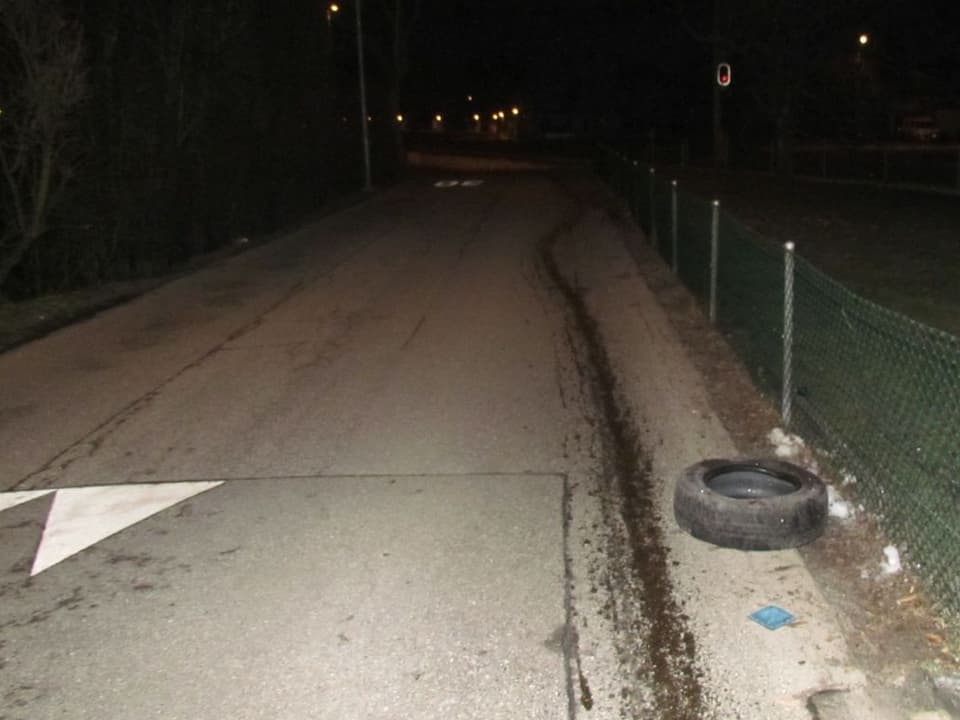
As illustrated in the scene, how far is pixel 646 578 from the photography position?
4.75 meters

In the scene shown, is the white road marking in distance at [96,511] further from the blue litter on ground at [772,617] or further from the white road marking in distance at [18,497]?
the blue litter on ground at [772,617]

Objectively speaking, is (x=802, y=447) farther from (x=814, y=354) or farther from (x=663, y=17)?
(x=663, y=17)

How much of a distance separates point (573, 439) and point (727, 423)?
1.13 metres

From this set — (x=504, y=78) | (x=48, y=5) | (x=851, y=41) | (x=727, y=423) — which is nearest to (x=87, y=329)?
(x=48, y=5)

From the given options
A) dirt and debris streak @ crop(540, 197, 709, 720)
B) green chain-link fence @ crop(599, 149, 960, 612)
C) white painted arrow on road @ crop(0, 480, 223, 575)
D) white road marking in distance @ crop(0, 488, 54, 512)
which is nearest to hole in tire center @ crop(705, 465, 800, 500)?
dirt and debris streak @ crop(540, 197, 709, 720)

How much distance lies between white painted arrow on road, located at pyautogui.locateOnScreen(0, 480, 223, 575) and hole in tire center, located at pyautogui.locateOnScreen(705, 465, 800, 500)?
2.98 metres

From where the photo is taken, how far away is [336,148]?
3167cm

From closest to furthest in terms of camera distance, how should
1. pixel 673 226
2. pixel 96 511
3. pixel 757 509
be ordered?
pixel 757 509, pixel 96 511, pixel 673 226

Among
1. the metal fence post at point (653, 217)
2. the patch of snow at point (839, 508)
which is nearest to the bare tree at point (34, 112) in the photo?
the metal fence post at point (653, 217)

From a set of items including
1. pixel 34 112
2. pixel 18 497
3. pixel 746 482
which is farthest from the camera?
pixel 34 112

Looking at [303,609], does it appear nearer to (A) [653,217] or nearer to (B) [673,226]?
(B) [673,226]

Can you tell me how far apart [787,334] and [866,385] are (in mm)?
689

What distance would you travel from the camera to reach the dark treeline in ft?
41.2

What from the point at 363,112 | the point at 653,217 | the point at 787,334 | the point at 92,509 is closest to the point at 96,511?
the point at 92,509
